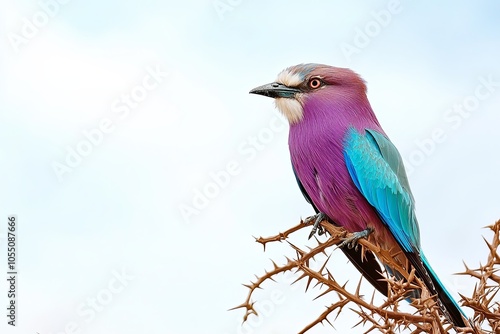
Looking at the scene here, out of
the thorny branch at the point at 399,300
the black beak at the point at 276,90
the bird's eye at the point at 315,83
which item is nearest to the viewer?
the thorny branch at the point at 399,300

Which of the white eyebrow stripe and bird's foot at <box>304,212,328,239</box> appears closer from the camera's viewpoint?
bird's foot at <box>304,212,328,239</box>

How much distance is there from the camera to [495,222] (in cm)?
297

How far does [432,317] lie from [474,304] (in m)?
0.19

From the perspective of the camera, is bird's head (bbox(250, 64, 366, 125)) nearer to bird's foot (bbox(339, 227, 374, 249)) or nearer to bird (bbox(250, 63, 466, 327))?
bird (bbox(250, 63, 466, 327))

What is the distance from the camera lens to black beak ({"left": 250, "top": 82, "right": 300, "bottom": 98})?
13.2ft

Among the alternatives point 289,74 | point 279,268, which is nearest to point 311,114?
point 289,74

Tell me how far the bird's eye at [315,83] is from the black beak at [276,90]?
9 centimetres

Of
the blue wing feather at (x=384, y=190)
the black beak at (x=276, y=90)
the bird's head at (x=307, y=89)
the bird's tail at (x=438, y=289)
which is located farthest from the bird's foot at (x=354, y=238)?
the black beak at (x=276, y=90)

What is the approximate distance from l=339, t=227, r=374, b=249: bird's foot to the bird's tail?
296 mm

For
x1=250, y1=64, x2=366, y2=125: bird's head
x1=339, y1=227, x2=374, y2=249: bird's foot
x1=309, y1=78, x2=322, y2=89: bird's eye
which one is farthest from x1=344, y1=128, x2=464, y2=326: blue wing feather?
x1=309, y1=78, x2=322, y2=89: bird's eye

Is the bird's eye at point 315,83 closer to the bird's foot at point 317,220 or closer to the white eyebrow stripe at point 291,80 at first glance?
the white eyebrow stripe at point 291,80

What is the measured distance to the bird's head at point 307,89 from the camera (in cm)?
407

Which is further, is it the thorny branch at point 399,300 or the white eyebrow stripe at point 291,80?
the white eyebrow stripe at point 291,80

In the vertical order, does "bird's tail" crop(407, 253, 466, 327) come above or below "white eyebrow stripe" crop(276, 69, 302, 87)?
below
